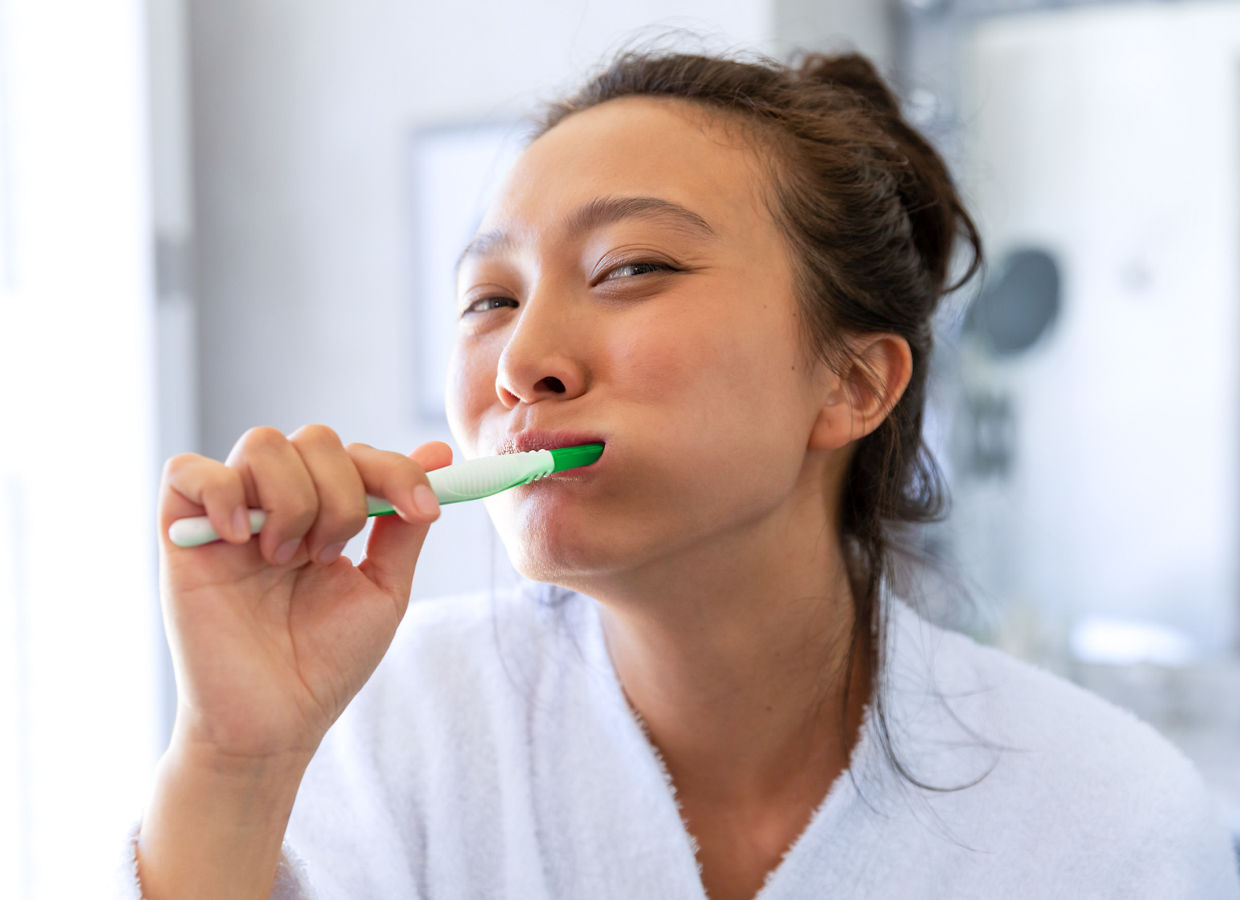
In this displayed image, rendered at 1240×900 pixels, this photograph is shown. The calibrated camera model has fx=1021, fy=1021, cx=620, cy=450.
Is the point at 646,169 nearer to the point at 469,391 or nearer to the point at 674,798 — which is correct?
the point at 469,391

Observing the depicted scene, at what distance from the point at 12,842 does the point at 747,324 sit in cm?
118

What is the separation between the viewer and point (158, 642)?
1.42m

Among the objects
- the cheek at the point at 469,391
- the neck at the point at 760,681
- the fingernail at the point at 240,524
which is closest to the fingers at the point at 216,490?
the fingernail at the point at 240,524

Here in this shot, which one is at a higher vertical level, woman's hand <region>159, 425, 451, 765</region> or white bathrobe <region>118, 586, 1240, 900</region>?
woman's hand <region>159, 425, 451, 765</region>

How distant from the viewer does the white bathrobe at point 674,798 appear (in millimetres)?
806

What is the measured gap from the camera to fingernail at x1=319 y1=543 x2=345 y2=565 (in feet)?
1.90

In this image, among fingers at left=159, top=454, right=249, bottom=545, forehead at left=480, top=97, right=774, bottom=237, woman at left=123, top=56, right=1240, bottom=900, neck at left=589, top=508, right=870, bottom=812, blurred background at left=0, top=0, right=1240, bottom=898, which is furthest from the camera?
blurred background at left=0, top=0, right=1240, bottom=898

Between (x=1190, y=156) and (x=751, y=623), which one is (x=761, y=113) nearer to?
(x=751, y=623)

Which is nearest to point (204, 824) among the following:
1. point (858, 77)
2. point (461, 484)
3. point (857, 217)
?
point (461, 484)

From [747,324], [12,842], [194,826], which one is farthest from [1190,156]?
→ [12,842]

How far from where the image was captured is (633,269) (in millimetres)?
714

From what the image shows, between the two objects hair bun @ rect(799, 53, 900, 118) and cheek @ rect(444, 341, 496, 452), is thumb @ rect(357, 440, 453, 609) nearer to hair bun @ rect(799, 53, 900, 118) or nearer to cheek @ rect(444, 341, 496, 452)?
cheek @ rect(444, 341, 496, 452)

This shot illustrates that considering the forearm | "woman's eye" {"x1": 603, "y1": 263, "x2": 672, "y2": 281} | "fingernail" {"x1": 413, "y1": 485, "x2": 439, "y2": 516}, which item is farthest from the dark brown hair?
the forearm

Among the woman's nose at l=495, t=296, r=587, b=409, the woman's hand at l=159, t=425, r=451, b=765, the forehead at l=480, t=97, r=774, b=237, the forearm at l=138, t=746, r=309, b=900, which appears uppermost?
the forehead at l=480, t=97, r=774, b=237
